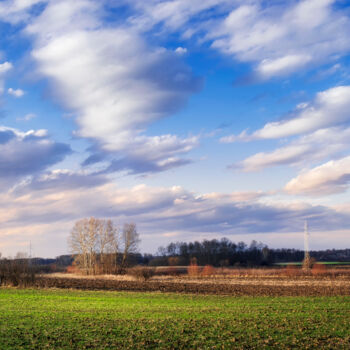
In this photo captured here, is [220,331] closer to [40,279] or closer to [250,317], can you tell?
[250,317]

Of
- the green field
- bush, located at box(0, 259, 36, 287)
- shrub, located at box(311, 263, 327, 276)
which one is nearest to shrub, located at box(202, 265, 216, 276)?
shrub, located at box(311, 263, 327, 276)

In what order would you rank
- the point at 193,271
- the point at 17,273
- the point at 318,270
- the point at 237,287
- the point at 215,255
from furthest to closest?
the point at 215,255, the point at 193,271, the point at 318,270, the point at 17,273, the point at 237,287

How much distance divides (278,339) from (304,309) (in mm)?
9143

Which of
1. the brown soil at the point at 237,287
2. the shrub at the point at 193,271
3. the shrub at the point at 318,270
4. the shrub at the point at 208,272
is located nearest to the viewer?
the brown soil at the point at 237,287

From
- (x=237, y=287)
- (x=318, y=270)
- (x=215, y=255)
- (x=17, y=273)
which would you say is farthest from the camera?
(x=215, y=255)

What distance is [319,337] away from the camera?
44.2ft

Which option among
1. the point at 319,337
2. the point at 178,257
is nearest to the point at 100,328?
the point at 319,337

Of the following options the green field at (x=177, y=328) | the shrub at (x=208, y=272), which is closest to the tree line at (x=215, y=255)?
the shrub at (x=208, y=272)

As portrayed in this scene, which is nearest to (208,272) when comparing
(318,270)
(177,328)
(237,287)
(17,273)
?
(318,270)

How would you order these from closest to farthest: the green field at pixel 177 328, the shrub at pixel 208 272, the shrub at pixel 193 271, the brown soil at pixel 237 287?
the green field at pixel 177 328
the brown soil at pixel 237 287
the shrub at pixel 208 272
the shrub at pixel 193 271

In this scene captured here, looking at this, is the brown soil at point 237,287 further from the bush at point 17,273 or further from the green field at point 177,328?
the green field at point 177,328

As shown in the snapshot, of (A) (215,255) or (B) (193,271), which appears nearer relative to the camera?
(B) (193,271)

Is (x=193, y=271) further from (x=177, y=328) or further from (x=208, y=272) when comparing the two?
(x=177, y=328)

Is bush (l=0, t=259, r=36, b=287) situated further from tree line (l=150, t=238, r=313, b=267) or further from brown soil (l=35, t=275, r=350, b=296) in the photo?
tree line (l=150, t=238, r=313, b=267)
